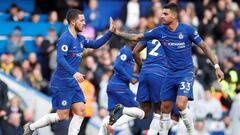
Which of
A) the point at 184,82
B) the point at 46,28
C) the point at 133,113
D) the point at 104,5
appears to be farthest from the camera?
the point at 104,5

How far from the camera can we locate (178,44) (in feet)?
56.4

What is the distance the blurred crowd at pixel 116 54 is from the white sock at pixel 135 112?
8.70 feet

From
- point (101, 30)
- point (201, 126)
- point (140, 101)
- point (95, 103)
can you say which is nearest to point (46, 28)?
point (101, 30)

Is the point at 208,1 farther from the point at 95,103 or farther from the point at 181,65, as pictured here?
the point at 181,65

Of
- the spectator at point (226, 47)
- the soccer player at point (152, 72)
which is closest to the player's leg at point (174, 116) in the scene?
the soccer player at point (152, 72)

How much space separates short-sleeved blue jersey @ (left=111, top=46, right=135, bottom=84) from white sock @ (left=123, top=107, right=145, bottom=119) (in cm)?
78

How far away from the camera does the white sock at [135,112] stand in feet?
60.7

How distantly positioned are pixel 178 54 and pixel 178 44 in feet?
0.57

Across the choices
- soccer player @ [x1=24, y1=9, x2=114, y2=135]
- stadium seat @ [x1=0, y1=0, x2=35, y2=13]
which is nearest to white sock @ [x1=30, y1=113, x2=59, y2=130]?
soccer player @ [x1=24, y1=9, x2=114, y2=135]

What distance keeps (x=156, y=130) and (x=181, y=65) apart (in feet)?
4.49

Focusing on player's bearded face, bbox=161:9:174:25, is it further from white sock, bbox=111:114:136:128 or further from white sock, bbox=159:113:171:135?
white sock, bbox=111:114:136:128

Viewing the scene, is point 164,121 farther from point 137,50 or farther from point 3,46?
point 3,46

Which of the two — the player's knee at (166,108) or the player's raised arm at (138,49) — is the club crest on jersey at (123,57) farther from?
the player's knee at (166,108)

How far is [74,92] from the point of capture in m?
17.6
